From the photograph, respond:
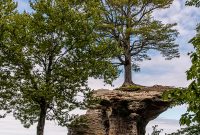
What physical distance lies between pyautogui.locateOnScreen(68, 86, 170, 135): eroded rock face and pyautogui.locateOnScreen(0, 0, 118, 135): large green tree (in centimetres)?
525

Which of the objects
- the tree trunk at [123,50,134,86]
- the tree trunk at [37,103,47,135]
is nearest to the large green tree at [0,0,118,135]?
the tree trunk at [37,103,47,135]

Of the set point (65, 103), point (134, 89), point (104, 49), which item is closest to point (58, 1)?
point (104, 49)

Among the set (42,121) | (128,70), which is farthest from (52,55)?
(128,70)

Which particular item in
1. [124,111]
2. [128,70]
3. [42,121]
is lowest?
[42,121]

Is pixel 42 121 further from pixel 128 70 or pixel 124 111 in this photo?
pixel 128 70

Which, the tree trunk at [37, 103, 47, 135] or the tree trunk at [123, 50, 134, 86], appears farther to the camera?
the tree trunk at [123, 50, 134, 86]

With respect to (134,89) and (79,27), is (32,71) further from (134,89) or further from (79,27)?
(134,89)

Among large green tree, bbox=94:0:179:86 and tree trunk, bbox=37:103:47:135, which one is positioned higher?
large green tree, bbox=94:0:179:86

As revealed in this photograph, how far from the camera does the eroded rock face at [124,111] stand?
1444 inches

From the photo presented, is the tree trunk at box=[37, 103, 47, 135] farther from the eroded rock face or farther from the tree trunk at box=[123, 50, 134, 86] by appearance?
the tree trunk at box=[123, 50, 134, 86]

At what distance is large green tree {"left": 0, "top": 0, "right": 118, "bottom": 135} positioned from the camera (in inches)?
1219

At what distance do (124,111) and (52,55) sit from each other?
32.6ft

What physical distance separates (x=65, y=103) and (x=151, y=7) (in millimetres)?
18525

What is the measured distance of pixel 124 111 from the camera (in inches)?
1463
